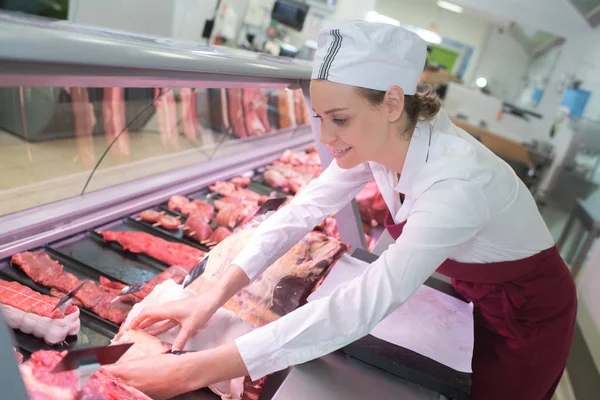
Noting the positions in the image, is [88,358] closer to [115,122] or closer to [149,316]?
[149,316]

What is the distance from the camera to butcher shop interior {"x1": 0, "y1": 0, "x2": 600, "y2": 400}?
1058 millimetres

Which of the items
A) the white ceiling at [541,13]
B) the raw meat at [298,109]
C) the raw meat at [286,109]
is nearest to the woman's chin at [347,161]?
the raw meat at [286,109]

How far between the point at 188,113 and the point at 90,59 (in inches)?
115

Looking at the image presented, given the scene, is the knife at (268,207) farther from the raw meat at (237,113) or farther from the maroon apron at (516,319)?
the raw meat at (237,113)

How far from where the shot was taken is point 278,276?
1.85 m

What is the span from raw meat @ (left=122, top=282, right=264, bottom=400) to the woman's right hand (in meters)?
0.03

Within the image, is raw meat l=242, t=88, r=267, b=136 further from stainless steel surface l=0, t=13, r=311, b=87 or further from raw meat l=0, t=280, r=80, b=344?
raw meat l=0, t=280, r=80, b=344

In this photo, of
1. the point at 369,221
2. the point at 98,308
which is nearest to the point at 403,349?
the point at 98,308

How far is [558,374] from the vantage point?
6.33 feet

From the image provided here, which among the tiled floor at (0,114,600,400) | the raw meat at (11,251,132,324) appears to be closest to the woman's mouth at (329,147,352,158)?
the raw meat at (11,251,132,324)

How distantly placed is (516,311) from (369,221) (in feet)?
5.38

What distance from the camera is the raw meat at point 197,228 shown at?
2.55 metres

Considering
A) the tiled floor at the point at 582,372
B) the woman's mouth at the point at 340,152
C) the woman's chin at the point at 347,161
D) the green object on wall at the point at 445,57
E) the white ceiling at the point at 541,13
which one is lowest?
the tiled floor at the point at 582,372

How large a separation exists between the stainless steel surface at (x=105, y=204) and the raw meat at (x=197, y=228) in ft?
0.87
